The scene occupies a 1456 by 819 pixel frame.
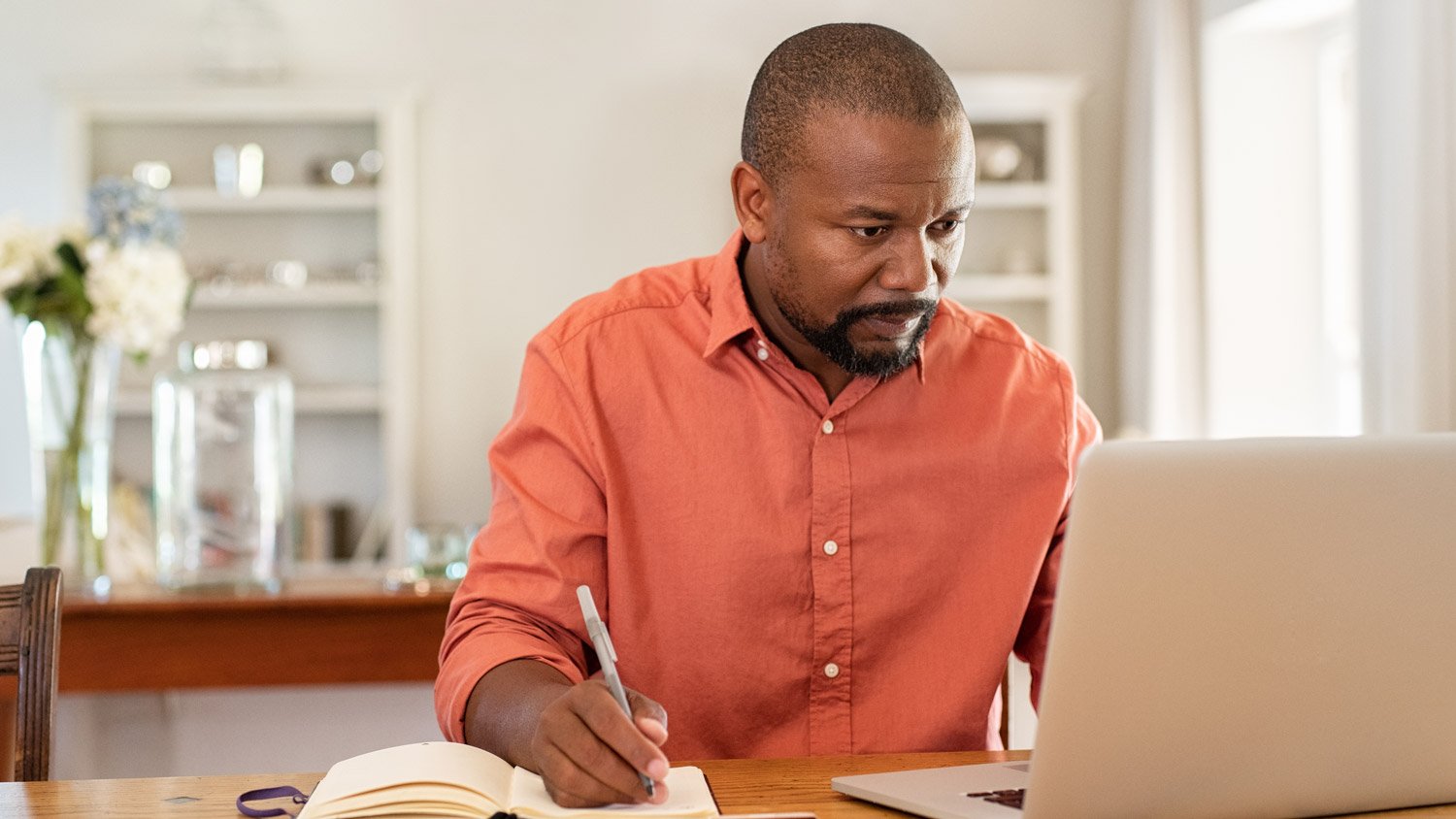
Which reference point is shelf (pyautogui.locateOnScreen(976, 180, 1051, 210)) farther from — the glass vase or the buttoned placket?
the buttoned placket

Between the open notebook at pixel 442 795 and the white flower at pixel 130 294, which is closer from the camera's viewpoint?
the open notebook at pixel 442 795

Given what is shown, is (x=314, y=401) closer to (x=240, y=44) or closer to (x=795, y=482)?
(x=240, y=44)

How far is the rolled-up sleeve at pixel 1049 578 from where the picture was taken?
1455mm

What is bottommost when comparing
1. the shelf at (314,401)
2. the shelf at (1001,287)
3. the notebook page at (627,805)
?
the notebook page at (627,805)

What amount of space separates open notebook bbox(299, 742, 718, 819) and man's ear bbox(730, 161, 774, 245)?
574 mm

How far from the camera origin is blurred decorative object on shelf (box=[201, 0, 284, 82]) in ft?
15.0

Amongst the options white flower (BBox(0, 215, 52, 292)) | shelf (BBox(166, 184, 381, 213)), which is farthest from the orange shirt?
shelf (BBox(166, 184, 381, 213))

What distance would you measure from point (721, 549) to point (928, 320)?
0.95 ft

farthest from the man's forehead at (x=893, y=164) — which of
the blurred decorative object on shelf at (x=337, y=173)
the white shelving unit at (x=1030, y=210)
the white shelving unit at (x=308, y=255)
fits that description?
the blurred decorative object on shelf at (x=337, y=173)

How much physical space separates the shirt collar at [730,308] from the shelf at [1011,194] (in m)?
3.16

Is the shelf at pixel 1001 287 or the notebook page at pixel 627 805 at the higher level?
the shelf at pixel 1001 287

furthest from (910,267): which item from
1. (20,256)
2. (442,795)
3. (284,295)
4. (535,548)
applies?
(284,295)

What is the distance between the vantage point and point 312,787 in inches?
43.0

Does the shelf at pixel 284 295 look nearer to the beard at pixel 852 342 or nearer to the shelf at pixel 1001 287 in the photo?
the shelf at pixel 1001 287
